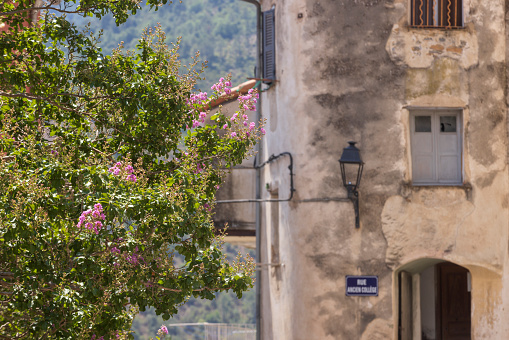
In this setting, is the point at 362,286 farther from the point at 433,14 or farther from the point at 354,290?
the point at 433,14

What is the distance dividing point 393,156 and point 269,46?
11.3ft

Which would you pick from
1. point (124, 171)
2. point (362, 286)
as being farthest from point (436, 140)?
point (124, 171)

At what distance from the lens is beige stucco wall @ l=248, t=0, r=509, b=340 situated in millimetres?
15492

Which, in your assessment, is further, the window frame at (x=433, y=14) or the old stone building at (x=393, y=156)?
the window frame at (x=433, y=14)

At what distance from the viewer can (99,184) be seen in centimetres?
859

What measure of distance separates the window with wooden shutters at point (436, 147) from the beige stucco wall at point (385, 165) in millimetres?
253

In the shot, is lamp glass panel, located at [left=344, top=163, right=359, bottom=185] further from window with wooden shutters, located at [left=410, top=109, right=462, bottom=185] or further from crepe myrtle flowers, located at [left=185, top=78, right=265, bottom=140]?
crepe myrtle flowers, located at [left=185, top=78, right=265, bottom=140]

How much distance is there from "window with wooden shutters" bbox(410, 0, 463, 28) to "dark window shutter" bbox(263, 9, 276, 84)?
9.07 ft

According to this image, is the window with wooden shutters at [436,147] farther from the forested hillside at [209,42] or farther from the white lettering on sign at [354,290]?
the forested hillside at [209,42]

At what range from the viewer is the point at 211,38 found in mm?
109000

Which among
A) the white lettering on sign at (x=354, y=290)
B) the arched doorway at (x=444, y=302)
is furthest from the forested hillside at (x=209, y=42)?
the white lettering on sign at (x=354, y=290)

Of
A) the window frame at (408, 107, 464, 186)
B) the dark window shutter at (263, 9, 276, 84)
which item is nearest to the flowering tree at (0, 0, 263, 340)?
the window frame at (408, 107, 464, 186)

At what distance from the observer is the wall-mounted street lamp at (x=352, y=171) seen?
50.4 feet

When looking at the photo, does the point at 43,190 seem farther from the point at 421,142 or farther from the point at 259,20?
the point at 259,20
